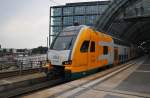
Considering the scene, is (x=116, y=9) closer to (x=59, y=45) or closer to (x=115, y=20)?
(x=115, y=20)

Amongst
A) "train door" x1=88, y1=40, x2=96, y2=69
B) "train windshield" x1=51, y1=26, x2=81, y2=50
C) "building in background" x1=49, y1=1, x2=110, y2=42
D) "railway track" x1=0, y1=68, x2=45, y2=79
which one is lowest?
"railway track" x1=0, y1=68, x2=45, y2=79

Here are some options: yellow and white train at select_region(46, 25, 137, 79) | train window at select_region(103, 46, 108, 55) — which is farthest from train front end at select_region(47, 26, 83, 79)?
train window at select_region(103, 46, 108, 55)

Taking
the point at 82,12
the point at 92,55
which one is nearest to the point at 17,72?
the point at 92,55

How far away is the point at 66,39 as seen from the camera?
40.5 feet

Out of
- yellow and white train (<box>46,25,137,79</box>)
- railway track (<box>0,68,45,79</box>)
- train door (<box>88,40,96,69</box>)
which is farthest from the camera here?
railway track (<box>0,68,45,79</box>)

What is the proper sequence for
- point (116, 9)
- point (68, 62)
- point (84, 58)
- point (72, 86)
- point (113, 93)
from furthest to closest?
point (116, 9) < point (84, 58) < point (68, 62) < point (72, 86) < point (113, 93)

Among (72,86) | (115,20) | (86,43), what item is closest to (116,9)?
(115,20)

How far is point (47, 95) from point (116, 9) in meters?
27.8

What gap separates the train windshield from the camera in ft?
39.0

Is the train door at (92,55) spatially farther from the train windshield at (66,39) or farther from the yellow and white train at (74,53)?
the train windshield at (66,39)

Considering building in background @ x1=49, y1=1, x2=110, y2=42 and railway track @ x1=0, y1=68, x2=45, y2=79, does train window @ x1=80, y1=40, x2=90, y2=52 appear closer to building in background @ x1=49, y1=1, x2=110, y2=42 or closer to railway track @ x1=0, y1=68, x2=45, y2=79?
railway track @ x1=0, y1=68, x2=45, y2=79

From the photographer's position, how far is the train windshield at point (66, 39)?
11890mm

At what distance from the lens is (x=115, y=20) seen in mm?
35094

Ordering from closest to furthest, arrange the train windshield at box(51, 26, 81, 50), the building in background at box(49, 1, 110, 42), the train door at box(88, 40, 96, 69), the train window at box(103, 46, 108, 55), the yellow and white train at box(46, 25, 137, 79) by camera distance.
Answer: the yellow and white train at box(46, 25, 137, 79) → the train windshield at box(51, 26, 81, 50) → the train door at box(88, 40, 96, 69) → the train window at box(103, 46, 108, 55) → the building in background at box(49, 1, 110, 42)
